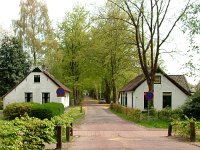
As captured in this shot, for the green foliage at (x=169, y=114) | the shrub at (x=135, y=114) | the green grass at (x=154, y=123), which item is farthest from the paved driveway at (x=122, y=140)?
the shrub at (x=135, y=114)

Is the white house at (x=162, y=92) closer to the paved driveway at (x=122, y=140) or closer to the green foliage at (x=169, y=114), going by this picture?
the green foliage at (x=169, y=114)

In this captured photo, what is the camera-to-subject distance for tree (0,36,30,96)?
64250 millimetres

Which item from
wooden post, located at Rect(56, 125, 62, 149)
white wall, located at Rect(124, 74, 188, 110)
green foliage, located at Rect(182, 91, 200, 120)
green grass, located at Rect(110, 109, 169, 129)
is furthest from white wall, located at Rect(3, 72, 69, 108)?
wooden post, located at Rect(56, 125, 62, 149)

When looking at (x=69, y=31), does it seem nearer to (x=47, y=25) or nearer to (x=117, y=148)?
(x=47, y=25)

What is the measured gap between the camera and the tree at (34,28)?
71.1 meters

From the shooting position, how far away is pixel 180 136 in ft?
76.1

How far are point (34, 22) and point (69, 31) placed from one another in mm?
7401

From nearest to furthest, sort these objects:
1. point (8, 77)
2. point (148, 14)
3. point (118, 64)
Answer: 1. point (148, 14)
2. point (8, 77)
3. point (118, 64)

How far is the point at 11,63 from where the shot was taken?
64.7m

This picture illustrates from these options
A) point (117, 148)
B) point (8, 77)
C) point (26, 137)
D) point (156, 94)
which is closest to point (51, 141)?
point (26, 137)

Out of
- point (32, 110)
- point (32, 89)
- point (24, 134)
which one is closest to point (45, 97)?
point (32, 89)

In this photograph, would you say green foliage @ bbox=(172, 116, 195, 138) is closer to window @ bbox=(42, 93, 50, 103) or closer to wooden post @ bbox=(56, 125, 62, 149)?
wooden post @ bbox=(56, 125, 62, 149)

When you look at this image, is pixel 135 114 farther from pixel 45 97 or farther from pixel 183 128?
pixel 45 97

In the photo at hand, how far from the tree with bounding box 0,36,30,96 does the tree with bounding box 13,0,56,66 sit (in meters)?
4.97
